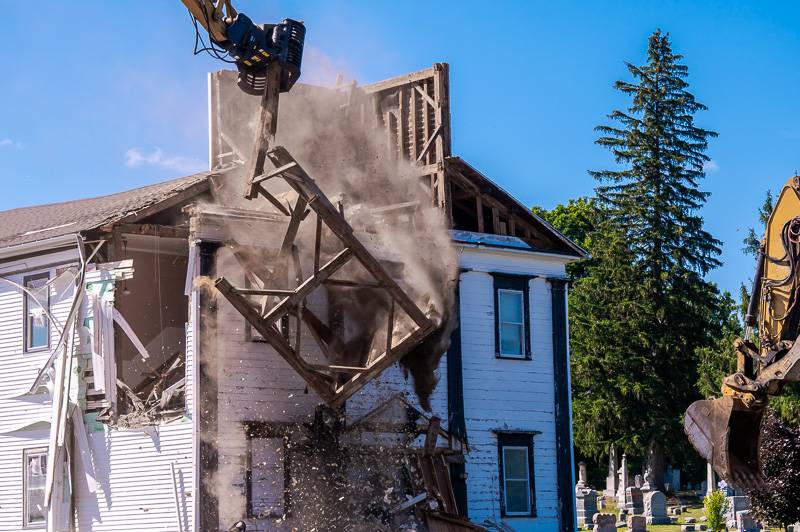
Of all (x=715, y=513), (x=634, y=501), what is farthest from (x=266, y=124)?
(x=634, y=501)

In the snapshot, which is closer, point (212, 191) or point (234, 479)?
point (234, 479)

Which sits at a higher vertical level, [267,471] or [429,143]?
[429,143]

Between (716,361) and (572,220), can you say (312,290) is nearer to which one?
(716,361)

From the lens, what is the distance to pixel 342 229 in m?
22.9

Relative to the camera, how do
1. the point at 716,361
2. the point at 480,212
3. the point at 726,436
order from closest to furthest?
the point at 726,436
the point at 480,212
the point at 716,361

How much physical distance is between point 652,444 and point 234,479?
32446 mm

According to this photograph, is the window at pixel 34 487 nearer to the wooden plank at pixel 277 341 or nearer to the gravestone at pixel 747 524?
the wooden plank at pixel 277 341

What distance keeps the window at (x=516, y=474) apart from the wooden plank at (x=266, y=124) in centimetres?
946

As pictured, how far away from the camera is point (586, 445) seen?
55.9 meters

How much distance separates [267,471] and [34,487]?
17.1ft

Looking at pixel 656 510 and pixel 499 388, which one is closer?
pixel 499 388

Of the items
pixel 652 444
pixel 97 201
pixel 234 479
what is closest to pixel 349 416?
pixel 234 479

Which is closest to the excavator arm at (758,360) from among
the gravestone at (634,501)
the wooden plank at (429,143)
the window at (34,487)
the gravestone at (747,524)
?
the wooden plank at (429,143)

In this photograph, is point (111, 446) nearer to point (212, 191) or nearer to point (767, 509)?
point (212, 191)
